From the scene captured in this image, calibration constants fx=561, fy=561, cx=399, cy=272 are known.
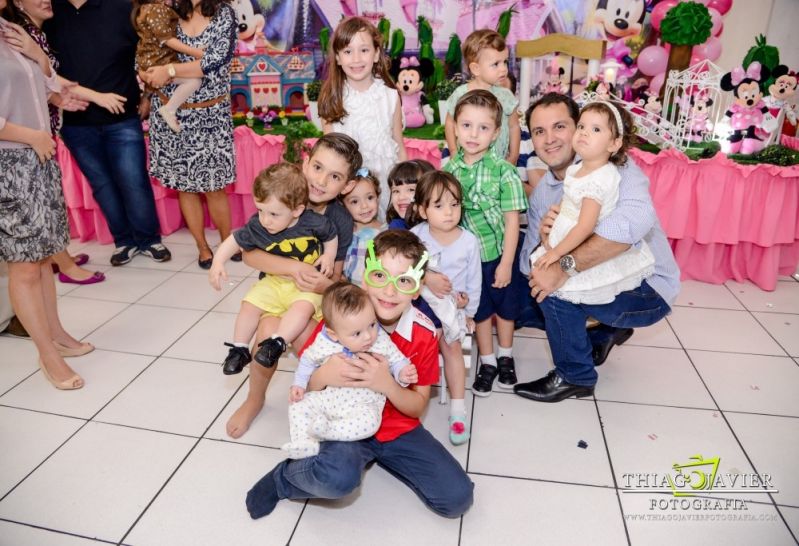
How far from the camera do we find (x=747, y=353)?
252cm

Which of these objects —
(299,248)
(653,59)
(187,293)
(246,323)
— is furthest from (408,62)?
(246,323)

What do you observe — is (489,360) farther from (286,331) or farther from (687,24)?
(687,24)

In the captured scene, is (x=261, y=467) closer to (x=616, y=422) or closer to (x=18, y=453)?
(x=18, y=453)

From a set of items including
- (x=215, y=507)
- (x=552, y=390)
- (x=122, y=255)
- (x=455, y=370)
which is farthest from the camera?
(x=122, y=255)

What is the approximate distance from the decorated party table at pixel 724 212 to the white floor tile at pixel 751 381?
2.70 ft

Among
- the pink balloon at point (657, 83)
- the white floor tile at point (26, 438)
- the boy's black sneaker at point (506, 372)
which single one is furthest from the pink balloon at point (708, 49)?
the white floor tile at point (26, 438)

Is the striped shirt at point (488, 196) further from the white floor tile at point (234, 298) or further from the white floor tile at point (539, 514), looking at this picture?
the white floor tile at point (234, 298)

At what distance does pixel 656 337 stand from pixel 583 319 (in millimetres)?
766

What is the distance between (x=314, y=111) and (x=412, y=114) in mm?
639

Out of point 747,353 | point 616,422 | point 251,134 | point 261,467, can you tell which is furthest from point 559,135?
point 251,134

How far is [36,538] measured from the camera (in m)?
1.62

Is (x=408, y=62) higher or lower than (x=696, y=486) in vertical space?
higher

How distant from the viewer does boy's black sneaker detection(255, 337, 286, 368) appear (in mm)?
1836

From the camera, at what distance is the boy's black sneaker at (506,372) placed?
7.59 ft
